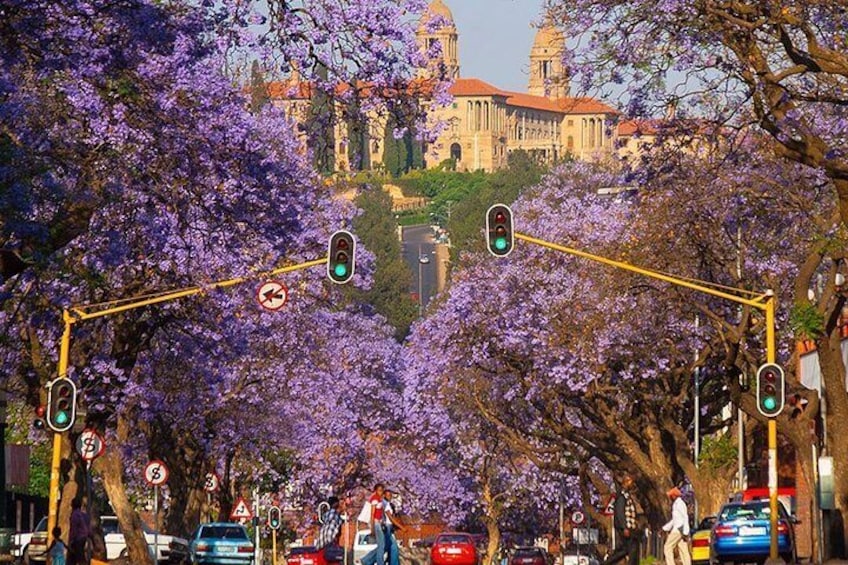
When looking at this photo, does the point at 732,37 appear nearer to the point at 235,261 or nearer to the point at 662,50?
the point at 662,50

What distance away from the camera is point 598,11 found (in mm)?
25688

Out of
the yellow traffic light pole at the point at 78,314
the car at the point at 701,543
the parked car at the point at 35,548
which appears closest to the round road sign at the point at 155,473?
the parked car at the point at 35,548

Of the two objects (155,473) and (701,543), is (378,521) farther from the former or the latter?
(701,543)

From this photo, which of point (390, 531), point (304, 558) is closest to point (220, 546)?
point (304, 558)

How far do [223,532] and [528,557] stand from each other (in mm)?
18357

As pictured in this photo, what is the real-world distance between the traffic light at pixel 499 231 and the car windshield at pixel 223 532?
1877 centimetres

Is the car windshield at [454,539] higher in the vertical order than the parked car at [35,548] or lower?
higher

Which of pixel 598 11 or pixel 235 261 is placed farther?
pixel 235 261

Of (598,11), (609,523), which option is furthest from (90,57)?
(609,523)

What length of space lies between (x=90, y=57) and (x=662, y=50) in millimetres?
7482

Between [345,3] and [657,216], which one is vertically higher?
[657,216]

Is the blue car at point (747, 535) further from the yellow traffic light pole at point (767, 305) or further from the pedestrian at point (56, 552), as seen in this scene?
the pedestrian at point (56, 552)

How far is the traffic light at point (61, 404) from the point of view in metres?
32.6

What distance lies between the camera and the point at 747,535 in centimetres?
3872
